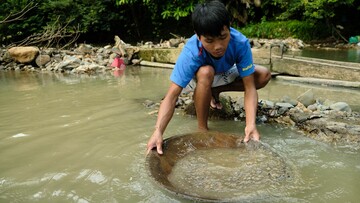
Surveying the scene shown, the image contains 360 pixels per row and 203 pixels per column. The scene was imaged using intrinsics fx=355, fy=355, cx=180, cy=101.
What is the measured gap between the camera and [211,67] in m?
2.77

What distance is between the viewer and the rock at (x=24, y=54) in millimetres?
7680

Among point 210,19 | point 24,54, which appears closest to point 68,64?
point 24,54

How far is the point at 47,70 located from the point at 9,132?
4.41 m

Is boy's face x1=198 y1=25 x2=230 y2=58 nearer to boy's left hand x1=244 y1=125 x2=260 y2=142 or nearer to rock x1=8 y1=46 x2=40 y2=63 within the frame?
boy's left hand x1=244 y1=125 x2=260 y2=142

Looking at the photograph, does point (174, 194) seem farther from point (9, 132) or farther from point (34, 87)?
point (34, 87)

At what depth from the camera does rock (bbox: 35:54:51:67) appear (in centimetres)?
764

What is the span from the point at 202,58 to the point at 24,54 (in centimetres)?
616

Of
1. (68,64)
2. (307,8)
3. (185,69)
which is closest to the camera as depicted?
(185,69)

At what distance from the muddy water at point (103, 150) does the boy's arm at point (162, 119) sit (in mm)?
191

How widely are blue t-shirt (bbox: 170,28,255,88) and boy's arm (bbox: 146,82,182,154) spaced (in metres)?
0.09

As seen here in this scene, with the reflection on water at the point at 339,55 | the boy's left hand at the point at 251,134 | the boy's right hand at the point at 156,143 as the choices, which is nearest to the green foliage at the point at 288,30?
the reflection on water at the point at 339,55

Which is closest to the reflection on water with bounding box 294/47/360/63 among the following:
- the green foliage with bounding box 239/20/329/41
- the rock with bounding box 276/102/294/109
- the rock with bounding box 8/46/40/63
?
the green foliage with bounding box 239/20/329/41

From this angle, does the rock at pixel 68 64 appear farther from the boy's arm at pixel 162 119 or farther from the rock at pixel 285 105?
the boy's arm at pixel 162 119

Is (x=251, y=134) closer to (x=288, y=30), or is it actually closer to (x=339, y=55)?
(x=339, y=55)
